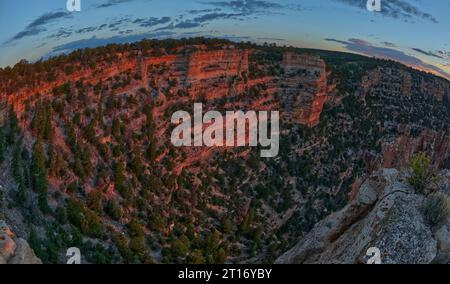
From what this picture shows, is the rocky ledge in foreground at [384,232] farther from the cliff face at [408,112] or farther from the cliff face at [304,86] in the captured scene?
the cliff face at [408,112]

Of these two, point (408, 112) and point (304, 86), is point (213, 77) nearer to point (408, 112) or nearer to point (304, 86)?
point (304, 86)

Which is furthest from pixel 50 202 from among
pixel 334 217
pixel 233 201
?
pixel 233 201

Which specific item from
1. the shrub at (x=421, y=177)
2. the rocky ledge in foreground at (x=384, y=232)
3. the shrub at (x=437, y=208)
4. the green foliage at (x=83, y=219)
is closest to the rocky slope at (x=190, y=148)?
the green foliage at (x=83, y=219)

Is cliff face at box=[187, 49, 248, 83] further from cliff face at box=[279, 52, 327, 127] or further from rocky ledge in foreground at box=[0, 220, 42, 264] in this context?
rocky ledge in foreground at box=[0, 220, 42, 264]

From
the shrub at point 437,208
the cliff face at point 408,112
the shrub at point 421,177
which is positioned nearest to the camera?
the shrub at point 437,208

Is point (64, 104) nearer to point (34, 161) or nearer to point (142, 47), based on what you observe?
point (34, 161)

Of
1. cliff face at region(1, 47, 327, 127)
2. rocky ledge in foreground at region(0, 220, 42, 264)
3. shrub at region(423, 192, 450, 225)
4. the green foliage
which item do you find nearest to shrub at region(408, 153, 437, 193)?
shrub at region(423, 192, 450, 225)
